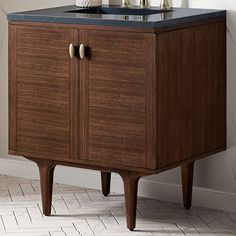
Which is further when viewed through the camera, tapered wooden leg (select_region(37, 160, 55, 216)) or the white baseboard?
the white baseboard

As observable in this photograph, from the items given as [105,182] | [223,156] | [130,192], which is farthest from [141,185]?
[130,192]

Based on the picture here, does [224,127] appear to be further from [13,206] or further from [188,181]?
[13,206]

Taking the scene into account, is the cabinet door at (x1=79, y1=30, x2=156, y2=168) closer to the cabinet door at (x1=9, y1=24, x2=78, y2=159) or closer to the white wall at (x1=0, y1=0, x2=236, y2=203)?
the cabinet door at (x1=9, y1=24, x2=78, y2=159)

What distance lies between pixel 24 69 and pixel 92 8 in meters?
0.45

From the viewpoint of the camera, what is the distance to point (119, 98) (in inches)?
126

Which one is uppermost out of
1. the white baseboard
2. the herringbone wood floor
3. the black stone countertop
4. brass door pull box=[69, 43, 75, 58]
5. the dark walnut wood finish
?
the black stone countertop

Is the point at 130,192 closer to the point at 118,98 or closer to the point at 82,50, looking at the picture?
the point at 118,98

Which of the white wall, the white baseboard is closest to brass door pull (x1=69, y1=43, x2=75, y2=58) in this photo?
the white wall

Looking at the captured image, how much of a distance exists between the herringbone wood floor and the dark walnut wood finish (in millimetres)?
96

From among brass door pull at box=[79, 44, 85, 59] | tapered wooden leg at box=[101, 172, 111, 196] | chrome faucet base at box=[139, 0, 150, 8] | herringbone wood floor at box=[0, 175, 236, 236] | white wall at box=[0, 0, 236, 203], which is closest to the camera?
brass door pull at box=[79, 44, 85, 59]

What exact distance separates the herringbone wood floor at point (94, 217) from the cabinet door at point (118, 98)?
29 centimetres

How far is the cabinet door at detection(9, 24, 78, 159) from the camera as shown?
10.9ft

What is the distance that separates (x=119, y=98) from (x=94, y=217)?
0.59 m

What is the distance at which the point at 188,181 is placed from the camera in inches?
142
